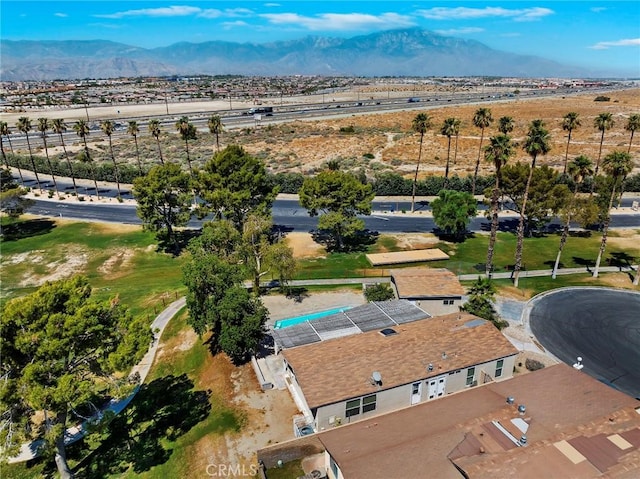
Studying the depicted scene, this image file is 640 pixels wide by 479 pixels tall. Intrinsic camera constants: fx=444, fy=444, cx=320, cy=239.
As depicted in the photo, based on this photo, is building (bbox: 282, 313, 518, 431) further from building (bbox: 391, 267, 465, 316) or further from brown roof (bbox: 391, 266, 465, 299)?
brown roof (bbox: 391, 266, 465, 299)

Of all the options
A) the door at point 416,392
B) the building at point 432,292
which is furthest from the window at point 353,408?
the building at point 432,292

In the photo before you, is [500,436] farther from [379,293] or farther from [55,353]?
[55,353]

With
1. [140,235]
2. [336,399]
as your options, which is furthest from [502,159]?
[140,235]

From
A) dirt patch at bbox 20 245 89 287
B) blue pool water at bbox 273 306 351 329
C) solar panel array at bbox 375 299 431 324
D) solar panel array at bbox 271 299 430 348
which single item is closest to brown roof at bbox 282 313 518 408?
solar panel array at bbox 271 299 430 348

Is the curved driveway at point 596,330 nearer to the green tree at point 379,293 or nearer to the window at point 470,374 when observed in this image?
the window at point 470,374

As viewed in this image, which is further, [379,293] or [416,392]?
[379,293]

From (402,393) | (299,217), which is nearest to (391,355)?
(402,393)

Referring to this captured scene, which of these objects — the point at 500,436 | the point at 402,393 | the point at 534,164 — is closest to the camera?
the point at 500,436
